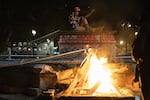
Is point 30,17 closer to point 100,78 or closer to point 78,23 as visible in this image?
point 78,23

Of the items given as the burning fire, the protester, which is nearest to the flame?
the burning fire

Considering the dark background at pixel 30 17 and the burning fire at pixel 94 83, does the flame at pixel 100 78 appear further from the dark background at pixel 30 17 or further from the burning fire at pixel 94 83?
the dark background at pixel 30 17

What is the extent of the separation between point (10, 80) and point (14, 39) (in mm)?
17768

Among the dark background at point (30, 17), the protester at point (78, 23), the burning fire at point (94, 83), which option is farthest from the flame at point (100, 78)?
the dark background at point (30, 17)

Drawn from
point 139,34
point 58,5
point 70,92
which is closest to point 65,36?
point 70,92

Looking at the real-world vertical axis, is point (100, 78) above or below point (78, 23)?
below

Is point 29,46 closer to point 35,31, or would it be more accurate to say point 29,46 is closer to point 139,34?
point 35,31

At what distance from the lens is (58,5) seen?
27.8 metres

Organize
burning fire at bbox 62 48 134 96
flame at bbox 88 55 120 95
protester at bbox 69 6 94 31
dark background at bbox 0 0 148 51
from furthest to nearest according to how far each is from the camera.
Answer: dark background at bbox 0 0 148 51 < protester at bbox 69 6 94 31 < flame at bbox 88 55 120 95 < burning fire at bbox 62 48 134 96

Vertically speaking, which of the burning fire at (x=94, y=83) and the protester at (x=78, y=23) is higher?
the protester at (x=78, y=23)

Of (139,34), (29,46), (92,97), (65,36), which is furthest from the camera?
(29,46)

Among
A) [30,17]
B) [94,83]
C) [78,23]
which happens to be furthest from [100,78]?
[30,17]

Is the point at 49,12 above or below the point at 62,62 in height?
above

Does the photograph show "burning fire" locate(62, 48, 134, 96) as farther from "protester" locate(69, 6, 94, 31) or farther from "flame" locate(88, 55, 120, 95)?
"protester" locate(69, 6, 94, 31)
